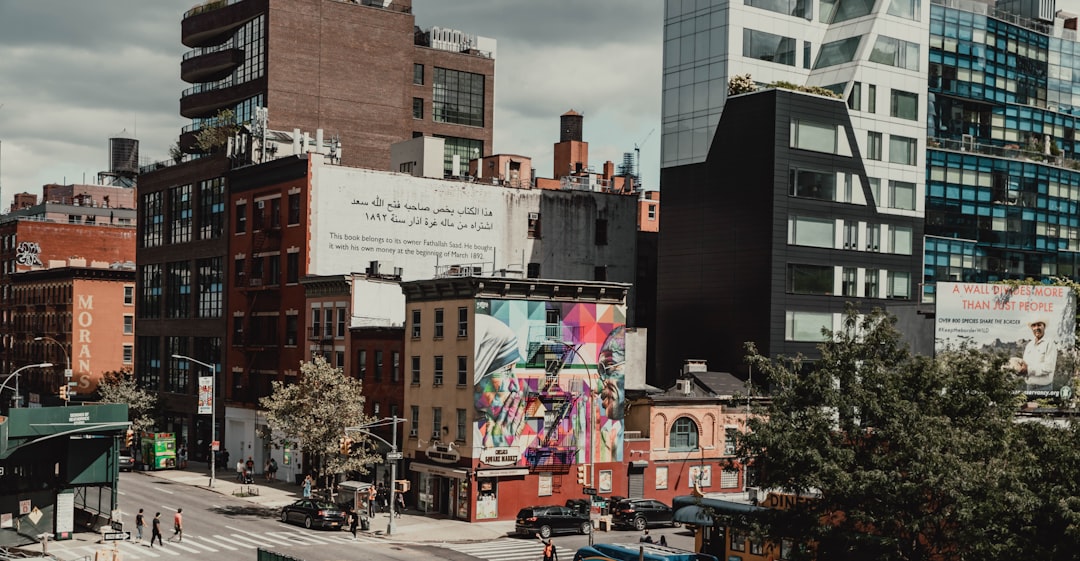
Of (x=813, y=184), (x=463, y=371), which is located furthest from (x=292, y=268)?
(x=813, y=184)

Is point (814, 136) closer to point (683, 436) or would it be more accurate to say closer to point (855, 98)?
point (855, 98)

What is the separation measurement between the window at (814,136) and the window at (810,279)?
8.39 meters

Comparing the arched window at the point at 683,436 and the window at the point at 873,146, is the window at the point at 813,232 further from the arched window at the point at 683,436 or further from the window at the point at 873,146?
the arched window at the point at 683,436

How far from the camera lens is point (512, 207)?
93.7 m

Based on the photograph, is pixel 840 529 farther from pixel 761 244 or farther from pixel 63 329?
pixel 63 329

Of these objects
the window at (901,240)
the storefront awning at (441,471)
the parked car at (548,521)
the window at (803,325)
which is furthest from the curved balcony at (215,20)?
the parked car at (548,521)

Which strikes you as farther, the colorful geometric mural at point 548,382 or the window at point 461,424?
the window at point 461,424

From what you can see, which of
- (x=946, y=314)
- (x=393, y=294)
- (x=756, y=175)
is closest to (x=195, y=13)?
(x=393, y=294)

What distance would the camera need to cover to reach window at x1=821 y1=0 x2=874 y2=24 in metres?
93.1

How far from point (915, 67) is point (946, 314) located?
962 inches

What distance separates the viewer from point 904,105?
9394 cm

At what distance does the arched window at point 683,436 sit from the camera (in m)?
78.4

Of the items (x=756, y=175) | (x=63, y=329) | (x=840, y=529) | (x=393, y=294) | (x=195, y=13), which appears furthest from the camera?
(x=63, y=329)

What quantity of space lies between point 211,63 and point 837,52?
2202 inches
